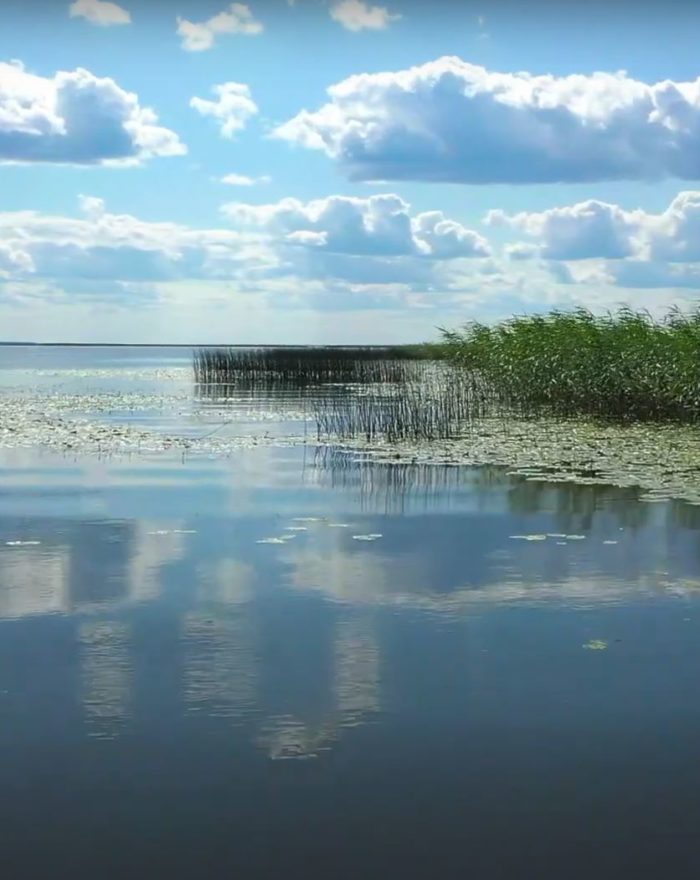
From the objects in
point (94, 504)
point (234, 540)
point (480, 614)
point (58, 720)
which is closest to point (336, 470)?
point (94, 504)

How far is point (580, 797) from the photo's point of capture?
11.8 ft

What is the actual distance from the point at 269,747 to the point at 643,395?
565 inches

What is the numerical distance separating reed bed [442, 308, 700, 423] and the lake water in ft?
29.3

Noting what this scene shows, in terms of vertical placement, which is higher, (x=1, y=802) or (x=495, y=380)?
(x=495, y=380)

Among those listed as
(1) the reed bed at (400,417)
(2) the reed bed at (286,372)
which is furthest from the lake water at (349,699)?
(2) the reed bed at (286,372)

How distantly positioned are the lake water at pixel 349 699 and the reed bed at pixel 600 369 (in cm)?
892

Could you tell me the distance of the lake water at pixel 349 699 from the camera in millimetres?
3305

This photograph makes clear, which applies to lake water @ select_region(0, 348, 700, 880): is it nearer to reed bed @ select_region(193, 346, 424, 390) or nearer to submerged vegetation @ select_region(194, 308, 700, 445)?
submerged vegetation @ select_region(194, 308, 700, 445)

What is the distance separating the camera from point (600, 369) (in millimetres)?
18234

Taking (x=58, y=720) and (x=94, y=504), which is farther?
(x=94, y=504)

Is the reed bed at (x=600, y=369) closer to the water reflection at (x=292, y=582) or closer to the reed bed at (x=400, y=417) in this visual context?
the reed bed at (x=400, y=417)

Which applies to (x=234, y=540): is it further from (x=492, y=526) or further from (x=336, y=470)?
(x=336, y=470)

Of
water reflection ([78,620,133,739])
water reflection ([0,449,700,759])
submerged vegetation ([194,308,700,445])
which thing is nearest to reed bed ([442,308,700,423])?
submerged vegetation ([194,308,700,445])

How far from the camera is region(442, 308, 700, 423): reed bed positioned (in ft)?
56.0
